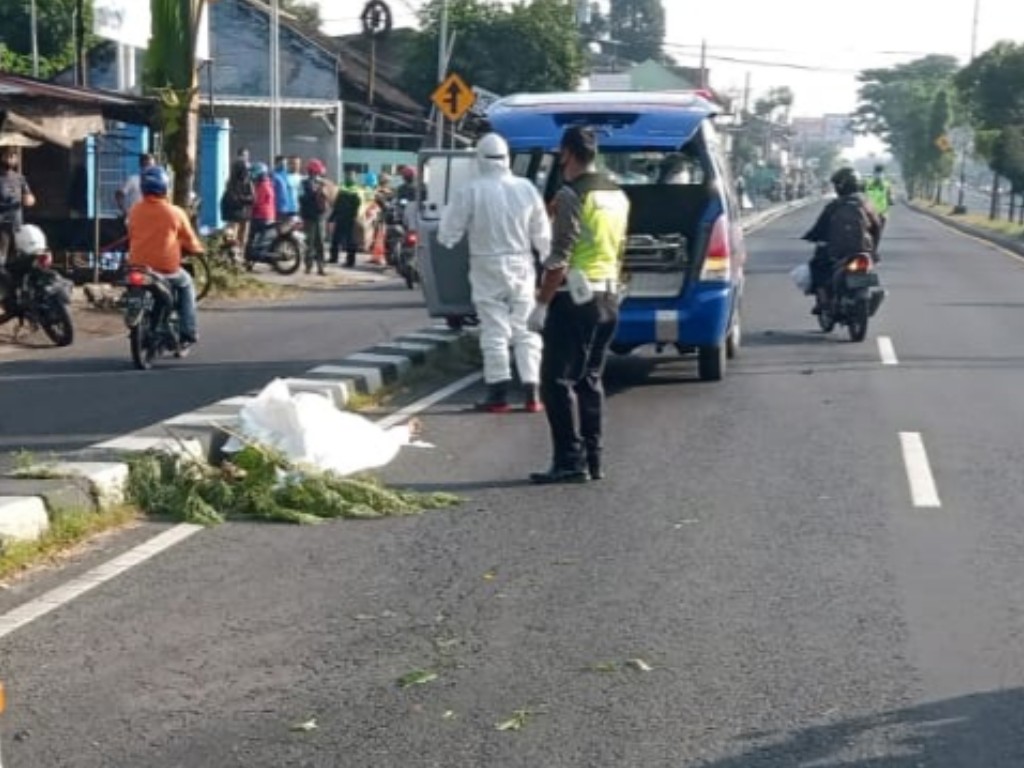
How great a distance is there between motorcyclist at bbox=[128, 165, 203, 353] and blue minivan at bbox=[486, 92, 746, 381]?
291 cm

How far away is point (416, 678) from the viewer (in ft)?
20.6

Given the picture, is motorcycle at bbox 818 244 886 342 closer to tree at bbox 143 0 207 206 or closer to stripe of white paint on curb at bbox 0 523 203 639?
tree at bbox 143 0 207 206

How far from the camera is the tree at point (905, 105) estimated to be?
115 m

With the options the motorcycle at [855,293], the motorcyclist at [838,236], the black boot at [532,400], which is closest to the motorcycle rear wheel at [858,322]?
the motorcycle at [855,293]

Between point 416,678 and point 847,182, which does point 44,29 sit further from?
point 416,678

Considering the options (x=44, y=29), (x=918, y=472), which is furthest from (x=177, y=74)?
(x=44, y=29)

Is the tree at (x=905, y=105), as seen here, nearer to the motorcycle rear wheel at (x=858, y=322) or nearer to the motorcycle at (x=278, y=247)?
the motorcycle at (x=278, y=247)

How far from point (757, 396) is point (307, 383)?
352cm

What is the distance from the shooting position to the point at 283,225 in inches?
1062

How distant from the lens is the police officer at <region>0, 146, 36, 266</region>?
18172 mm

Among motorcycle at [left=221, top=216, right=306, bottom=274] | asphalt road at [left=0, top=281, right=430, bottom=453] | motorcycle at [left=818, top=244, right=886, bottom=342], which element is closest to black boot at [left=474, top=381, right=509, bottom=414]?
asphalt road at [left=0, top=281, right=430, bottom=453]

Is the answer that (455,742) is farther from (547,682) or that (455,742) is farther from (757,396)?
(757,396)

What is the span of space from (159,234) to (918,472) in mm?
7482

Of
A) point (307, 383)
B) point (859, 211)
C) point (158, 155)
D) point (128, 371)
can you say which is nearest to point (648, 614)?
point (307, 383)
